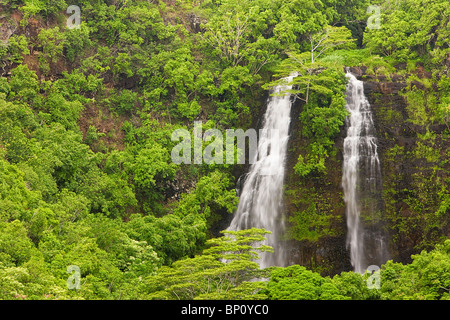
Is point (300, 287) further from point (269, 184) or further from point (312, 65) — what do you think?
point (312, 65)

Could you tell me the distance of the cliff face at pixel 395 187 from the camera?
29047 mm

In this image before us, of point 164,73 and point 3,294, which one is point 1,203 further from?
point 164,73

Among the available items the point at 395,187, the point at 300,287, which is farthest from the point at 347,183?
the point at 300,287

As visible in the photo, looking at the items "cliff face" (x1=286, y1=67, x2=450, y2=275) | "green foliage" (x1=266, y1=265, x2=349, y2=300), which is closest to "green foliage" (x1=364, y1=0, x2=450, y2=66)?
"cliff face" (x1=286, y1=67, x2=450, y2=275)

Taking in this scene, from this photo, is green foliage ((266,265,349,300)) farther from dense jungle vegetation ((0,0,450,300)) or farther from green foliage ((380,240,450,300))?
green foliage ((380,240,450,300))

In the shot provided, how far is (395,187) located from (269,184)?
6.60 m

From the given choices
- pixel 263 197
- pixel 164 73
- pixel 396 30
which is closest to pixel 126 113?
pixel 164 73

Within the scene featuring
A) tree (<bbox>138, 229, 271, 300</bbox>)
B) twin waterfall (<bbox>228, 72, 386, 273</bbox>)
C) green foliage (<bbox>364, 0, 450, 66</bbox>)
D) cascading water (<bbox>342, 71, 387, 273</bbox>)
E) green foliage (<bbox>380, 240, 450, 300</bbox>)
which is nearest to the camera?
green foliage (<bbox>380, 240, 450, 300</bbox>)

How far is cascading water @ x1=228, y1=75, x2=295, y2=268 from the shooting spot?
30923 millimetres

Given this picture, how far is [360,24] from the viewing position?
43.3 meters

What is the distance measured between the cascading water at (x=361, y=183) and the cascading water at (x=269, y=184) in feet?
11.5

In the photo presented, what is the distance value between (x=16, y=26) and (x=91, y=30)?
4.88m

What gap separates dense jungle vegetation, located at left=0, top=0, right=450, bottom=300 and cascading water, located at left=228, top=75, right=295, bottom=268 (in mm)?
875

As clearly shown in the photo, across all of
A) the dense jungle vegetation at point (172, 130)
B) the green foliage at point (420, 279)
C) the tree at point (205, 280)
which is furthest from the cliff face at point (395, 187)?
the tree at point (205, 280)
